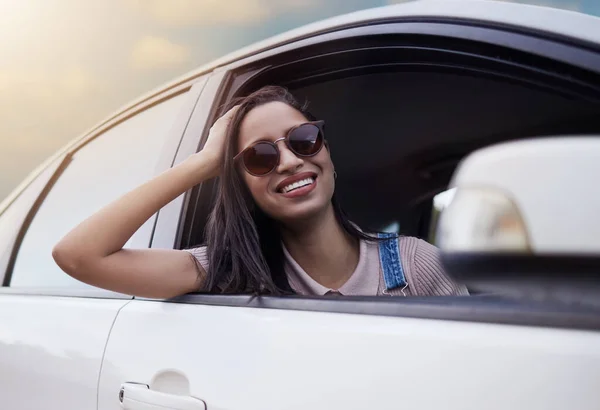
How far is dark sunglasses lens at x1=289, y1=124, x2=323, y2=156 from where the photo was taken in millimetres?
1822

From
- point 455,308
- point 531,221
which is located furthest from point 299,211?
point 531,221

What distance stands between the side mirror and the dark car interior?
0.59 metres

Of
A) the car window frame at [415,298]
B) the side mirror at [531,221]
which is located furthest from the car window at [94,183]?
the side mirror at [531,221]

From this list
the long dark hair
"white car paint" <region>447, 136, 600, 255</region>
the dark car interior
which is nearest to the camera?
"white car paint" <region>447, 136, 600, 255</region>

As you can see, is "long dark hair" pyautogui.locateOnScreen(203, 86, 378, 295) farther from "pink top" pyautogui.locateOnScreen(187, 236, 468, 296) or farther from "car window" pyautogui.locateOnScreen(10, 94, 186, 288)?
"car window" pyautogui.locateOnScreen(10, 94, 186, 288)

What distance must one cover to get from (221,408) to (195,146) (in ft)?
3.12

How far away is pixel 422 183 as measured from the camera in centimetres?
349

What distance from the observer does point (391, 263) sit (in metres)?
1.91

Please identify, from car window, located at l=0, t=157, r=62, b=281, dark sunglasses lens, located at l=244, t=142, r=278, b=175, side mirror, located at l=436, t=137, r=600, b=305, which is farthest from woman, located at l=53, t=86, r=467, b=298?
car window, located at l=0, t=157, r=62, b=281

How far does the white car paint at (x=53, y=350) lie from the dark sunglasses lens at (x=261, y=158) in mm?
531

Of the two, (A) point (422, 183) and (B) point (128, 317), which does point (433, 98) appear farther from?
(B) point (128, 317)

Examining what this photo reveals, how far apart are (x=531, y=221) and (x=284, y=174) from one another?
4.17ft

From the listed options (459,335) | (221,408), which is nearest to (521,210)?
(459,335)

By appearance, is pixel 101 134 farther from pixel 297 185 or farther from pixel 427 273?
pixel 427 273
